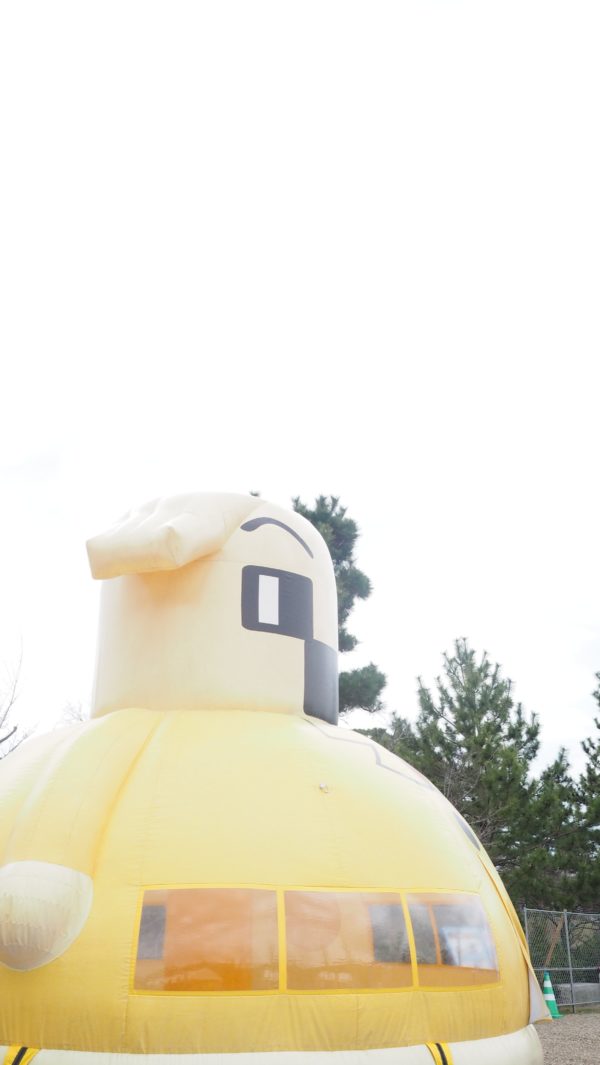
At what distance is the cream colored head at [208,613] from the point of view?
678 cm

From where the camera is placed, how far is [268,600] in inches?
285

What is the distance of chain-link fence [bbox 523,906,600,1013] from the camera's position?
18.0 metres

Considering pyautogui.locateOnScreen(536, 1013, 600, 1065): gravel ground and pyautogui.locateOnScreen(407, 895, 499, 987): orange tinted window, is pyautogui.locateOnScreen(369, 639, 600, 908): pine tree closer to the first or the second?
pyautogui.locateOnScreen(536, 1013, 600, 1065): gravel ground

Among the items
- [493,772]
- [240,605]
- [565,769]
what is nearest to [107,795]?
[240,605]

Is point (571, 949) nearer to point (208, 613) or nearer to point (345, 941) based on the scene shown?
point (208, 613)

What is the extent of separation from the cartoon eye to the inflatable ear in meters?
0.45

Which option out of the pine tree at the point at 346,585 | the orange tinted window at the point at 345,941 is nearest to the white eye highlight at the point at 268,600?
the orange tinted window at the point at 345,941

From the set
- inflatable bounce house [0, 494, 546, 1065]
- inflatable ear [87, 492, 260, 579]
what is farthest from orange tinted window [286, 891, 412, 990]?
inflatable ear [87, 492, 260, 579]

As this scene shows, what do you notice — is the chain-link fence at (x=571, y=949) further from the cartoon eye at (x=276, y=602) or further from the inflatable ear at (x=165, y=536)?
the inflatable ear at (x=165, y=536)

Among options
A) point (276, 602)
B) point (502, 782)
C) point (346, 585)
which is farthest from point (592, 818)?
point (276, 602)

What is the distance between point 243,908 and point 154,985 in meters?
0.64

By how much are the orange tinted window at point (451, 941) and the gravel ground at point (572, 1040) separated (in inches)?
226

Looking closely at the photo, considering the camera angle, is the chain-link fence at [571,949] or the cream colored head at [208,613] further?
the chain-link fence at [571,949]

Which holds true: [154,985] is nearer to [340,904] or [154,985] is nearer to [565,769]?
[340,904]
